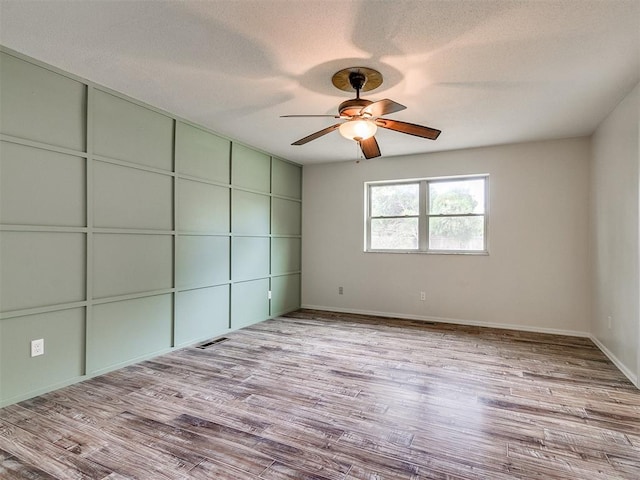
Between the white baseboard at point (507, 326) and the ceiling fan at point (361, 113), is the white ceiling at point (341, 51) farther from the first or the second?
the white baseboard at point (507, 326)

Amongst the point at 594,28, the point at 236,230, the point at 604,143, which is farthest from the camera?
the point at 236,230

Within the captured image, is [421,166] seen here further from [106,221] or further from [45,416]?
[45,416]

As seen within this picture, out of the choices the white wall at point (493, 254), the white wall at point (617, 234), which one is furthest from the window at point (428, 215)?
the white wall at point (617, 234)

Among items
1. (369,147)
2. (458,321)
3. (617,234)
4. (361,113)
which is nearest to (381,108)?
(361,113)

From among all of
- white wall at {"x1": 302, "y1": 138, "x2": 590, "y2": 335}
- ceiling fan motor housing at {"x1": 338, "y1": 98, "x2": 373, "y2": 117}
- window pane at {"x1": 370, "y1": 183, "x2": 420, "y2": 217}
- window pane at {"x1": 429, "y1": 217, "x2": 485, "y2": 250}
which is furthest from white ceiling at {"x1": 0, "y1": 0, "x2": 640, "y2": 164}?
window pane at {"x1": 370, "y1": 183, "x2": 420, "y2": 217}

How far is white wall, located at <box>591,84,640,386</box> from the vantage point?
2.91 metres

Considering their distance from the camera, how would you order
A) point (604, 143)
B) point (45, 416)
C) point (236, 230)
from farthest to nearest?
point (236, 230) < point (604, 143) < point (45, 416)

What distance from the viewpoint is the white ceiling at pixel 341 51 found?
198cm

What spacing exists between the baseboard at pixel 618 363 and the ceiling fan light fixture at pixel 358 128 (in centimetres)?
289

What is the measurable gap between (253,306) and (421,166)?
3193mm

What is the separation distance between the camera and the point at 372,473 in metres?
1.78

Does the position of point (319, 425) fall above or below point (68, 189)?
below

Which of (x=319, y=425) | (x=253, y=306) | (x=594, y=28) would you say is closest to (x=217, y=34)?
(x=594, y=28)

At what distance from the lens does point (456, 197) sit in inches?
202
